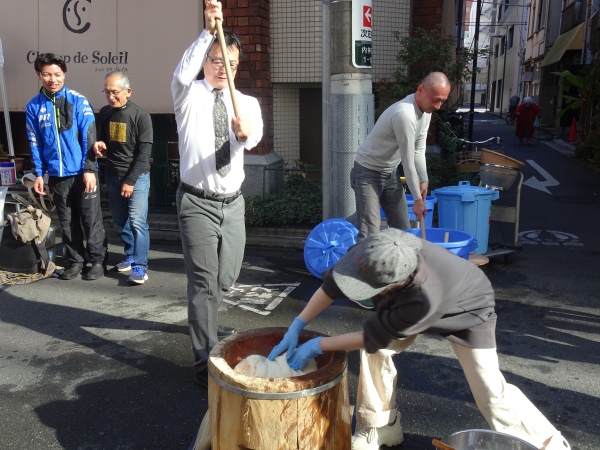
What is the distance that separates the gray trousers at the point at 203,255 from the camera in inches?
145

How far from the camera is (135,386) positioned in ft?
12.6

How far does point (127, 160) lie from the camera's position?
5824mm

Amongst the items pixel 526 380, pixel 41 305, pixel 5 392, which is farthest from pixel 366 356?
pixel 41 305

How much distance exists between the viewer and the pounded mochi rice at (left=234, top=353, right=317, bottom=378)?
2.69 m

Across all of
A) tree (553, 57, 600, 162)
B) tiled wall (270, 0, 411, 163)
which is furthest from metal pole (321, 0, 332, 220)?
tree (553, 57, 600, 162)

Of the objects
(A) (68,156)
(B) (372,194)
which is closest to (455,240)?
(B) (372,194)

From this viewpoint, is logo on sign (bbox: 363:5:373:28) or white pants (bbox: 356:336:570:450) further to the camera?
logo on sign (bbox: 363:5:373:28)

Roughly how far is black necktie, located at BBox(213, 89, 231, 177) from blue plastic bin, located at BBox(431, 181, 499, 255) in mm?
3134

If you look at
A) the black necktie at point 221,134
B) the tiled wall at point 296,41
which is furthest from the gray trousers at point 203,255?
the tiled wall at point 296,41

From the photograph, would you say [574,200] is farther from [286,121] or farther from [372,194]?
[372,194]

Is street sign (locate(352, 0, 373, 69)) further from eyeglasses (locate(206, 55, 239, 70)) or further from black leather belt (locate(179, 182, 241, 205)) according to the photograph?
black leather belt (locate(179, 182, 241, 205))

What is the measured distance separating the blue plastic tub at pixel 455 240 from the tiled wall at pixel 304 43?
13.4 feet

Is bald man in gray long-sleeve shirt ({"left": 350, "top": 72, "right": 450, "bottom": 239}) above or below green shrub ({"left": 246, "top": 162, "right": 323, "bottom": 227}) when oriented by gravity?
above

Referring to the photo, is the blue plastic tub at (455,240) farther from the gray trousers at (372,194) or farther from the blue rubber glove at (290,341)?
the blue rubber glove at (290,341)
